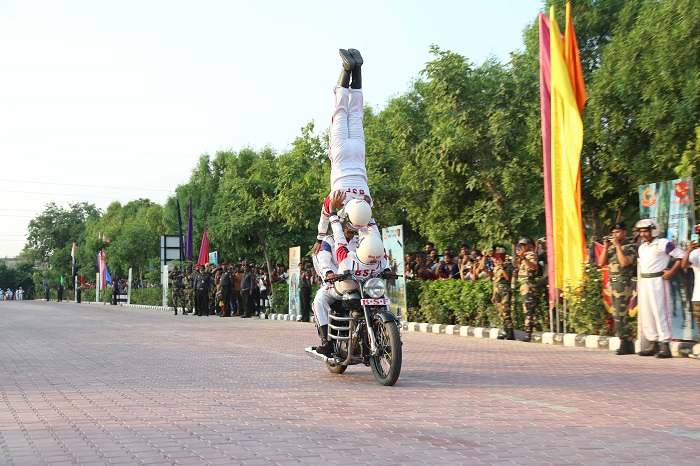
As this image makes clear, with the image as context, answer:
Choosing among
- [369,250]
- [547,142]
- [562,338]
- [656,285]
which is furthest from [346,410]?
[547,142]

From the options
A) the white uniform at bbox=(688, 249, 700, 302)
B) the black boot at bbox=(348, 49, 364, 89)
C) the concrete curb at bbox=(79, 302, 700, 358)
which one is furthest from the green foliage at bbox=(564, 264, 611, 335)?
the black boot at bbox=(348, 49, 364, 89)

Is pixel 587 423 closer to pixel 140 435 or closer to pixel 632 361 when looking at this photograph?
pixel 140 435

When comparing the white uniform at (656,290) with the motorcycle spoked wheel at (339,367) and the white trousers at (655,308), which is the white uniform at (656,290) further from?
the motorcycle spoked wheel at (339,367)

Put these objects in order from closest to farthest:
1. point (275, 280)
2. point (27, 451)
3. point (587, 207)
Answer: point (27, 451) → point (587, 207) → point (275, 280)

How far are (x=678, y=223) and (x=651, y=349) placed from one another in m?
1.99

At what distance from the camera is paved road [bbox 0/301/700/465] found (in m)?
6.12

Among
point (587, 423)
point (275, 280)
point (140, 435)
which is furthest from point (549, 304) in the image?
point (275, 280)

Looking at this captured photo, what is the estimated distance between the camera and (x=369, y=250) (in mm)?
10078

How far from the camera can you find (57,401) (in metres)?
8.95

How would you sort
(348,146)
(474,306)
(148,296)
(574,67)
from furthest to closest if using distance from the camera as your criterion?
1. (148,296)
2. (474,306)
3. (574,67)
4. (348,146)

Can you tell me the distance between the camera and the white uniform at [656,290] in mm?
13734

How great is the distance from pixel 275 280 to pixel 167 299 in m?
16.0

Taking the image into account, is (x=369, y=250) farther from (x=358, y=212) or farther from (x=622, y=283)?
(x=622, y=283)

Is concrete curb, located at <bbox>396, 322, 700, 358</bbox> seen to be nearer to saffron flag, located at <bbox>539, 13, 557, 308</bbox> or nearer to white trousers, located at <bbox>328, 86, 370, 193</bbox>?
saffron flag, located at <bbox>539, 13, 557, 308</bbox>
